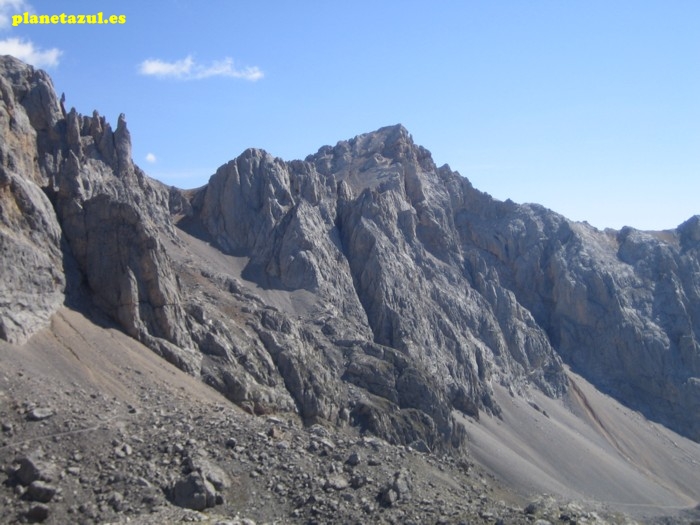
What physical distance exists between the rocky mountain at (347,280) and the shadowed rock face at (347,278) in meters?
0.24

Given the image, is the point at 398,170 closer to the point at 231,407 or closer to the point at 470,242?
the point at 470,242

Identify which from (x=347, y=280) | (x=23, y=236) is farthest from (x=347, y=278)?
(x=23, y=236)

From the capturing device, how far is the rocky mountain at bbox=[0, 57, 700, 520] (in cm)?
6975

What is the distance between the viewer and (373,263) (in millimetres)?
109625

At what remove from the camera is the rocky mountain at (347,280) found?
69.8 meters

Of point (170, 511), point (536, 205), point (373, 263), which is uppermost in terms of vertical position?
point (536, 205)

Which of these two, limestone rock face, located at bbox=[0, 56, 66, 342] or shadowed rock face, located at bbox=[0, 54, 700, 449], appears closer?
limestone rock face, located at bbox=[0, 56, 66, 342]

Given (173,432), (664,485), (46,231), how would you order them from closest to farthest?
(173,432) < (46,231) < (664,485)

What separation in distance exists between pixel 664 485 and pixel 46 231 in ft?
284

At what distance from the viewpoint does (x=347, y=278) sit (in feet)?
348

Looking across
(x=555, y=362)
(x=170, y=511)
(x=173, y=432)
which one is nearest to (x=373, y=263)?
(x=555, y=362)

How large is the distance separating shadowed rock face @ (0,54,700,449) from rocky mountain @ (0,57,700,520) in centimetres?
24

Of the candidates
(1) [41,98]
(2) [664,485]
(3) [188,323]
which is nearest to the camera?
(3) [188,323]

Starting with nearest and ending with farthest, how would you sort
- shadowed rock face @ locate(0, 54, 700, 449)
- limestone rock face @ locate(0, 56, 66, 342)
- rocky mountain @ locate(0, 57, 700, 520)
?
limestone rock face @ locate(0, 56, 66, 342), rocky mountain @ locate(0, 57, 700, 520), shadowed rock face @ locate(0, 54, 700, 449)
